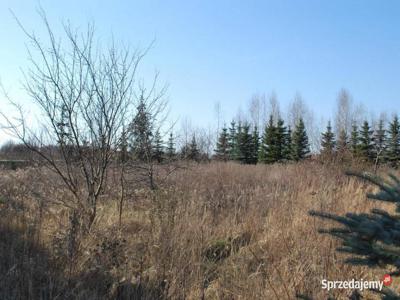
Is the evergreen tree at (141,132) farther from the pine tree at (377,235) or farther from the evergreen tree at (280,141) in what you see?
the evergreen tree at (280,141)

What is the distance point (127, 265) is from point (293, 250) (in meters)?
1.70

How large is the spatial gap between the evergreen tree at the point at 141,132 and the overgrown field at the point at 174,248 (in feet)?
3.11

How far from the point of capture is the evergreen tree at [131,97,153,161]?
6.08 meters

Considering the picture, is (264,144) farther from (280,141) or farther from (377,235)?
(377,235)

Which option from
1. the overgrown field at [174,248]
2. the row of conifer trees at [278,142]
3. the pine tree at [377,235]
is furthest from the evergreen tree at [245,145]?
the pine tree at [377,235]

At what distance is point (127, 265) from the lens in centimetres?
376

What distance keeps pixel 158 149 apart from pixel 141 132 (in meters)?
1.84

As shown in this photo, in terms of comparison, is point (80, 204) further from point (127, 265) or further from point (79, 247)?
point (127, 265)

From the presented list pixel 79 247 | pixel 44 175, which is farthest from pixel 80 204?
pixel 79 247

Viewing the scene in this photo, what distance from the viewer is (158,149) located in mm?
8227

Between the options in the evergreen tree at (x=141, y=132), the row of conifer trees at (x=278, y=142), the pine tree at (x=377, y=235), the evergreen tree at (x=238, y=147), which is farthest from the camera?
the evergreen tree at (x=238, y=147)

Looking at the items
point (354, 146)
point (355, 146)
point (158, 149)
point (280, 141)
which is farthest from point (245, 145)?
point (158, 149)

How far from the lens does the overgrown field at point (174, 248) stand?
3260 mm

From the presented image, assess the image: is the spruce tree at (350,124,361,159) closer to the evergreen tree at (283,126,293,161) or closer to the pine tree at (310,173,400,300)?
the evergreen tree at (283,126,293,161)
